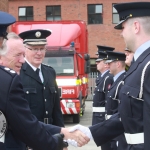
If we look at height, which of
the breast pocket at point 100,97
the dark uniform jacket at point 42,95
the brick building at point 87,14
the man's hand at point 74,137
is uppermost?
the brick building at point 87,14

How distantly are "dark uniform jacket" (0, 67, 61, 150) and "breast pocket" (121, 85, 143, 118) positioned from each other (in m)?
→ 0.70

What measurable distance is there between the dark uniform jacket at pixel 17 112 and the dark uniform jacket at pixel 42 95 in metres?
1.80

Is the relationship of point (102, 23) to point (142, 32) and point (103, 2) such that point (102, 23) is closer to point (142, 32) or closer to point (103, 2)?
point (103, 2)

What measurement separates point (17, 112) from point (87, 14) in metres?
31.2

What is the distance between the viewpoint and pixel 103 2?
3350 cm

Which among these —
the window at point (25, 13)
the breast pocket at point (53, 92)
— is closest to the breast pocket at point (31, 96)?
the breast pocket at point (53, 92)

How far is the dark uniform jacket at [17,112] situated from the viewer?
2.86m

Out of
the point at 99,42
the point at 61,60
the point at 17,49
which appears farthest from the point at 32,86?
the point at 99,42

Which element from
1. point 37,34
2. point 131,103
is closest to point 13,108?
point 131,103

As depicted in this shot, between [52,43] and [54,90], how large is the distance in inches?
337

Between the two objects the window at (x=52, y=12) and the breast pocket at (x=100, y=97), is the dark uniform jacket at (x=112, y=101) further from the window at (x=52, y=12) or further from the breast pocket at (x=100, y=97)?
the window at (x=52, y=12)

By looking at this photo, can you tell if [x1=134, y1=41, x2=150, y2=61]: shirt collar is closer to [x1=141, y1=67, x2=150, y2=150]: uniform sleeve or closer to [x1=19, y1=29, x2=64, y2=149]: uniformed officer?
[x1=141, y1=67, x2=150, y2=150]: uniform sleeve

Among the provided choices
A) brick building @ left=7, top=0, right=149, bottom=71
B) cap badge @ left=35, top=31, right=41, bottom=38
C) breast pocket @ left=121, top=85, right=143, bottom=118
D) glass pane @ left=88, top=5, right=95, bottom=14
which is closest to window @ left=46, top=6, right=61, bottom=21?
brick building @ left=7, top=0, right=149, bottom=71

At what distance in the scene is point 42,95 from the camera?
5.09m
